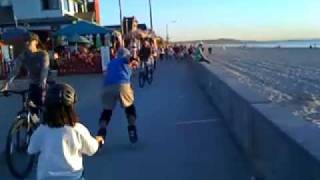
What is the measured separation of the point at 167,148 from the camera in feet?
30.6

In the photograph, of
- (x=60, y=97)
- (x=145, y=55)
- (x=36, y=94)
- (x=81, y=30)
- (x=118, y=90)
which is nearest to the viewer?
(x=60, y=97)

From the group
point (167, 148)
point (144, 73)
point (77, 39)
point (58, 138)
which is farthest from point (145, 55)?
point (58, 138)

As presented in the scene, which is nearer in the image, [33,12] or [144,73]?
[144,73]

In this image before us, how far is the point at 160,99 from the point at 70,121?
13.3m

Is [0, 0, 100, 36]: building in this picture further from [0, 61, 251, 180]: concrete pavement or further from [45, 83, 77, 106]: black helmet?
[45, 83, 77, 106]: black helmet

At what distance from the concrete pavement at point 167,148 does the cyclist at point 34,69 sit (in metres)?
1.05

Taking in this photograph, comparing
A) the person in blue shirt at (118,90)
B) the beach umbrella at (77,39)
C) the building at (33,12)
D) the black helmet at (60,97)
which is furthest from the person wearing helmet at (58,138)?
the building at (33,12)

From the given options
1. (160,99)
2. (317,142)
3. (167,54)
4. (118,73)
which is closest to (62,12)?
(167,54)

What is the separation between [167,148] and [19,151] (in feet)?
7.80

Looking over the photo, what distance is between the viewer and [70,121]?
14.4ft

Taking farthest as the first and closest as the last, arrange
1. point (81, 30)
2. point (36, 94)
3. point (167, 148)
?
point (81, 30) < point (167, 148) < point (36, 94)

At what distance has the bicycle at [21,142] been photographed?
25.0 ft

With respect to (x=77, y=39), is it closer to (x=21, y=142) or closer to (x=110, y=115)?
(x=110, y=115)

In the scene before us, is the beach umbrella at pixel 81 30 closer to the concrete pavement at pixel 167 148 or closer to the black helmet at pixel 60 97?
the concrete pavement at pixel 167 148
